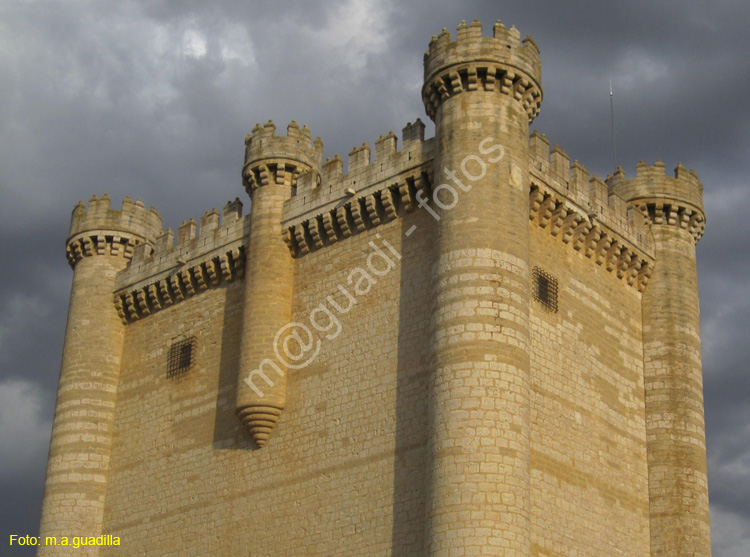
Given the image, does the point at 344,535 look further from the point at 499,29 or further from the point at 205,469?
the point at 499,29

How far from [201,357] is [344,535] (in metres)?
6.45

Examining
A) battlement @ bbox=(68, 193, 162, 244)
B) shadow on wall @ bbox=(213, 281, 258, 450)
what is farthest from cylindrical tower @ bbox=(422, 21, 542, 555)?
battlement @ bbox=(68, 193, 162, 244)

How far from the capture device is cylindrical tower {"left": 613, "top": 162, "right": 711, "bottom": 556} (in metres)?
24.4

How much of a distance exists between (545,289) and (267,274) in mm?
5746

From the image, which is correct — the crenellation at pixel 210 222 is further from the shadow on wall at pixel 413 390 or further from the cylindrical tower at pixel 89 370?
the shadow on wall at pixel 413 390

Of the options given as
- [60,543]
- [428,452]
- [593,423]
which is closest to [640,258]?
[593,423]

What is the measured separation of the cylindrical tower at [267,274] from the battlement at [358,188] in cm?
40

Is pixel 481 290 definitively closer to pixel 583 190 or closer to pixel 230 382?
pixel 583 190

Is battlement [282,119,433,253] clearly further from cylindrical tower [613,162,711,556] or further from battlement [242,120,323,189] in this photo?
cylindrical tower [613,162,711,556]

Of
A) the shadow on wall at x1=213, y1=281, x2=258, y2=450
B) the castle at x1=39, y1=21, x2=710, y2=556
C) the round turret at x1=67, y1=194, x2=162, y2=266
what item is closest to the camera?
the castle at x1=39, y1=21, x2=710, y2=556

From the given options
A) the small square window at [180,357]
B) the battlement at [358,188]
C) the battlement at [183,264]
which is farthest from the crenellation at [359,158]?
the small square window at [180,357]

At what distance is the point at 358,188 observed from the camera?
81.4 feet

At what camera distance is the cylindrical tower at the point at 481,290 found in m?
19.7

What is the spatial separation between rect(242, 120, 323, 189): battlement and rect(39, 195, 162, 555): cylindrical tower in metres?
4.89
